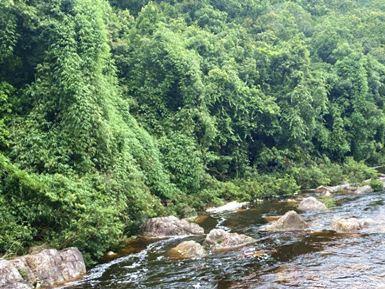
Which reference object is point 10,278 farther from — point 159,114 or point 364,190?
point 364,190

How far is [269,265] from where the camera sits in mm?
13031

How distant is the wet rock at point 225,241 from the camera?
1559 cm

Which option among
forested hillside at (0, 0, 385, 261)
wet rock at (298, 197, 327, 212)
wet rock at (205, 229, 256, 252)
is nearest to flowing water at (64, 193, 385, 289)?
wet rock at (205, 229, 256, 252)

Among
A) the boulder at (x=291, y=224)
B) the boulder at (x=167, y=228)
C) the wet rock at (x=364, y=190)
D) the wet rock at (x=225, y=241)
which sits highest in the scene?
the boulder at (x=167, y=228)

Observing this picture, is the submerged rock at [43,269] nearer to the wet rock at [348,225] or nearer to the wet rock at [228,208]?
the wet rock at [348,225]

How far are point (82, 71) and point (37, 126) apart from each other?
9.85 ft

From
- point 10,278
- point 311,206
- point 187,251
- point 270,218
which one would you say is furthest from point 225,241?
point 311,206

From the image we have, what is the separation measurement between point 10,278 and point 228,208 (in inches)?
562

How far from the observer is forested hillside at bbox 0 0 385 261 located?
51.7 ft

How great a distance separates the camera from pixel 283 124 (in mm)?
33688

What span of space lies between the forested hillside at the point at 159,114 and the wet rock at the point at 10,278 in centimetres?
172

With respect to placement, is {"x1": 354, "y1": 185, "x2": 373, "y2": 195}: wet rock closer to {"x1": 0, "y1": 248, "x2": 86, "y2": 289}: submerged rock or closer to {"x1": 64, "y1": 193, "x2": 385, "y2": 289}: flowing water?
{"x1": 64, "y1": 193, "x2": 385, "y2": 289}: flowing water

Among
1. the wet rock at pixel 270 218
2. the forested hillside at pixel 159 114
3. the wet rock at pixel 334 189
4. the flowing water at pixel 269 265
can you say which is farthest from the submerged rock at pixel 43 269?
the wet rock at pixel 334 189

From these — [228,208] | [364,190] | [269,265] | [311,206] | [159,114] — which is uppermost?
[159,114]
